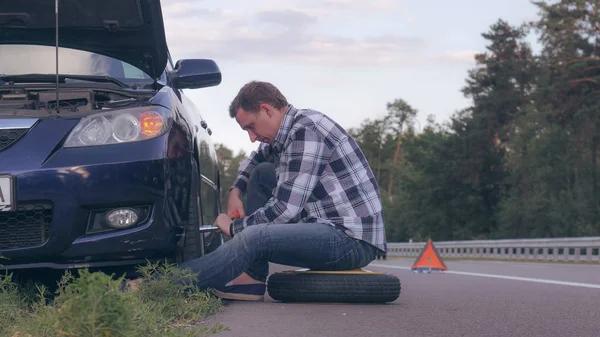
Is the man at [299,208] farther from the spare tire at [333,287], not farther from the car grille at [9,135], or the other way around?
the car grille at [9,135]

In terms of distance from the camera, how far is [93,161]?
201 inches

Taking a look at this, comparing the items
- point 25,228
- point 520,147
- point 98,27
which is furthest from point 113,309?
point 520,147

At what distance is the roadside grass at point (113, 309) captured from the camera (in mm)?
3115

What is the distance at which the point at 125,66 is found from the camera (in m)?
6.03

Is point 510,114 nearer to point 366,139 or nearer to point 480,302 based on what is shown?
point 366,139

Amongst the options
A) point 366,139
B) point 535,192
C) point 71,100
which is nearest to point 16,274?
point 71,100

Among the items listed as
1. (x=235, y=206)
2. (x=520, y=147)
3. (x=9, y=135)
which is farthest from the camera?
(x=520, y=147)

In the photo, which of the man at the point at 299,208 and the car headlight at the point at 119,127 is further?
the man at the point at 299,208

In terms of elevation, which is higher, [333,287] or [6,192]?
[6,192]

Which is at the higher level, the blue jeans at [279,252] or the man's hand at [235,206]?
the man's hand at [235,206]

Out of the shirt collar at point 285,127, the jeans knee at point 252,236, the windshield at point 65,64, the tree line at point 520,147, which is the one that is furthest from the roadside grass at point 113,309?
the tree line at point 520,147

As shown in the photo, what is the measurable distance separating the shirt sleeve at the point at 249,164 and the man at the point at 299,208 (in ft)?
1.89

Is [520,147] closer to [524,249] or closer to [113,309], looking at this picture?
[524,249]

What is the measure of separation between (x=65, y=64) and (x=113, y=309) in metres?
3.07
